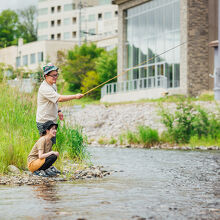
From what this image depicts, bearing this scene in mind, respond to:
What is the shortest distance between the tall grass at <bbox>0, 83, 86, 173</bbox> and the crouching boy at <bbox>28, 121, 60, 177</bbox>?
2.09ft

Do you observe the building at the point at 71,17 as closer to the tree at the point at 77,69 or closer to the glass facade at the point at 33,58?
the glass facade at the point at 33,58

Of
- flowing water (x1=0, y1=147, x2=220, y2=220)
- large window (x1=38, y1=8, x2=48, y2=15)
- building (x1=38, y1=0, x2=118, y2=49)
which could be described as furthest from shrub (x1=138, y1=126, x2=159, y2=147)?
large window (x1=38, y1=8, x2=48, y2=15)

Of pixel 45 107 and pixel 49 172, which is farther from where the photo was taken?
pixel 49 172

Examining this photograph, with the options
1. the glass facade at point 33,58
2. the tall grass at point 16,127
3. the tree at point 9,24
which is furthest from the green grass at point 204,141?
the tree at point 9,24

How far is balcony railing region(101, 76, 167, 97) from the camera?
120ft

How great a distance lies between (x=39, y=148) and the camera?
9047 mm

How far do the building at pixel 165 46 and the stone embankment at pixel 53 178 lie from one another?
20.8 metres

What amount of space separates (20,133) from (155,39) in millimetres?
28952

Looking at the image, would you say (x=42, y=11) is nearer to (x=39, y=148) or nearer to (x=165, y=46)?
(x=165, y=46)

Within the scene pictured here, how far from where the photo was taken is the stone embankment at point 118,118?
26078 millimetres

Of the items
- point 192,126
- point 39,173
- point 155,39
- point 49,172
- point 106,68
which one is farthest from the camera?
point 106,68

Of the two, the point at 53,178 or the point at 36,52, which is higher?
the point at 36,52

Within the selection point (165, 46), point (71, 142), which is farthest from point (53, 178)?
point (165, 46)

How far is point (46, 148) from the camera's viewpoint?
30.0 ft
